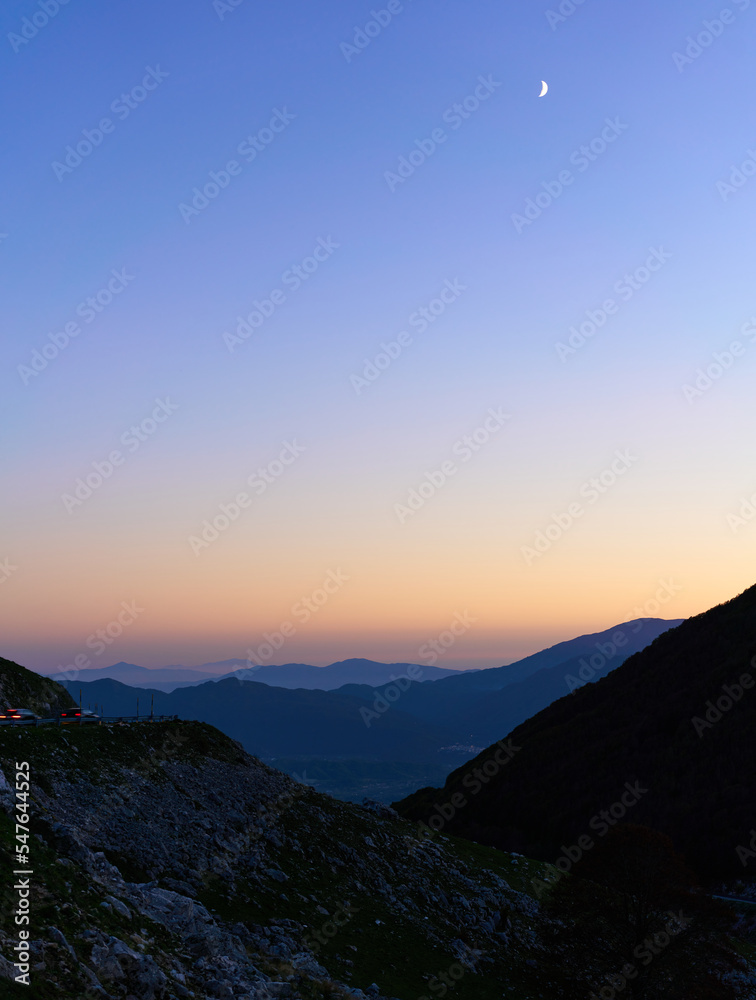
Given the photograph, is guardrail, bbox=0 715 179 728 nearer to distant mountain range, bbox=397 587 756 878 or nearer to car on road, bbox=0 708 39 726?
car on road, bbox=0 708 39 726

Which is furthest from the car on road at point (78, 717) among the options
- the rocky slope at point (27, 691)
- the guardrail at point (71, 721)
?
the rocky slope at point (27, 691)

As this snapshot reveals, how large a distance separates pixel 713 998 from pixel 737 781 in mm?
64022

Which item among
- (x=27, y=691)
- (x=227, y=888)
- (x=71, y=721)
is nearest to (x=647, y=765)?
(x=27, y=691)

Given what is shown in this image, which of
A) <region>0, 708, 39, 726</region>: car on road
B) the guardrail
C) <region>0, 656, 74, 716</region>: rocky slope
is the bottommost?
the guardrail

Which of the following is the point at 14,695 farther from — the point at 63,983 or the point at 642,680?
the point at 642,680

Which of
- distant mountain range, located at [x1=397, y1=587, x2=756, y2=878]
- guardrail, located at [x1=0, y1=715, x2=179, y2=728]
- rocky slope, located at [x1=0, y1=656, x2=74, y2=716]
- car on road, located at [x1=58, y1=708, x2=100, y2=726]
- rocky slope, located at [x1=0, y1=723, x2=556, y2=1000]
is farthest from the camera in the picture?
distant mountain range, located at [x1=397, y1=587, x2=756, y2=878]

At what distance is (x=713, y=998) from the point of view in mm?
41531

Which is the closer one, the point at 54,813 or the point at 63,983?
the point at 63,983

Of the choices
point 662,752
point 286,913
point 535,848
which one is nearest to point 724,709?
point 662,752

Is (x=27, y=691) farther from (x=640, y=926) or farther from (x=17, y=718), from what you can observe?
(x=640, y=926)

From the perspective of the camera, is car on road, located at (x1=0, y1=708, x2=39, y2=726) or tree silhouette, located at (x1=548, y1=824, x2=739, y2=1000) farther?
car on road, located at (x1=0, y1=708, x2=39, y2=726)

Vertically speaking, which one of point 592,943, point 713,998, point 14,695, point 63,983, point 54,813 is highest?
point 14,695

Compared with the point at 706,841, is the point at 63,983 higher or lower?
higher

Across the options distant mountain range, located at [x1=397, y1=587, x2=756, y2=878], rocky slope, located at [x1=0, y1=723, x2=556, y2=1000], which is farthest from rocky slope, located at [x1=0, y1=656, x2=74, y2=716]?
distant mountain range, located at [x1=397, y1=587, x2=756, y2=878]
